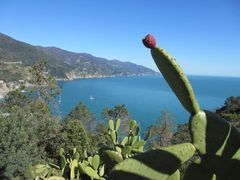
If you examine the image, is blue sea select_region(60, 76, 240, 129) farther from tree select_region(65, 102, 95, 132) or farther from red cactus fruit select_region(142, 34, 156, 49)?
red cactus fruit select_region(142, 34, 156, 49)

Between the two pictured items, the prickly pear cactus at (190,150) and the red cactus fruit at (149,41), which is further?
the prickly pear cactus at (190,150)

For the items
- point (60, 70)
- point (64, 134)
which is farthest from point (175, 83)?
point (60, 70)

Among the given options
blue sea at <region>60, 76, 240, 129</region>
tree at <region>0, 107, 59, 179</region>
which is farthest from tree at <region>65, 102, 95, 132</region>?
tree at <region>0, 107, 59, 179</region>

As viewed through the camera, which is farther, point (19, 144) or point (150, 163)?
point (19, 144)

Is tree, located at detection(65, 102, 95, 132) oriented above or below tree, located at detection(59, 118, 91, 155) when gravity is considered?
below

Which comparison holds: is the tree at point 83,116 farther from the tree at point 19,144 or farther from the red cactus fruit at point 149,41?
the red cactus fruit at point 149,41

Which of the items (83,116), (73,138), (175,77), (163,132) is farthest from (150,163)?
(83,116)

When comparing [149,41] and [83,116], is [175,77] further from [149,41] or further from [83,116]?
[83,116]

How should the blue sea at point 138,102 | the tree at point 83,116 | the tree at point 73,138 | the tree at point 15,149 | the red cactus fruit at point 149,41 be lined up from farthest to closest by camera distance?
the blue sea at point 138,102
the tree at point 83,116
the tree at point 73,138
the tree at point 15,149
the red cactus fruit at point 149,41

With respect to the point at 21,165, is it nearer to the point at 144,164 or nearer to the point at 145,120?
the point at 144,164

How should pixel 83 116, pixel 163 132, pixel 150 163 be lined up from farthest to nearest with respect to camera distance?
pixel 83 116 < pixel 163 132 < pixel 150 163

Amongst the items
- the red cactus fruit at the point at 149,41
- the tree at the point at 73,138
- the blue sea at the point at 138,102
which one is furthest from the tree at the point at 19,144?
the blue sea at the point at 138,102
